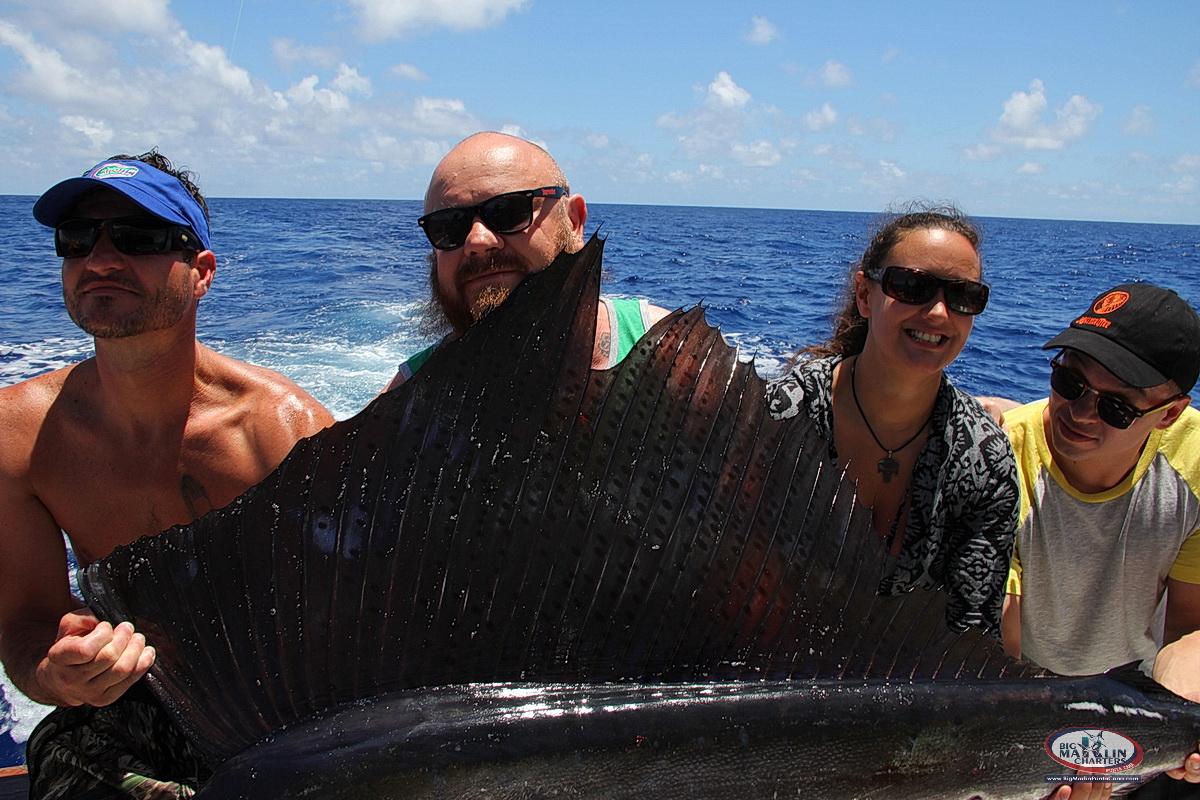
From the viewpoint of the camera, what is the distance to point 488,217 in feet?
6.51

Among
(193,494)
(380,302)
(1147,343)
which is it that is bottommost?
(380,302)

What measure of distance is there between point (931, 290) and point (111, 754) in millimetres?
2192

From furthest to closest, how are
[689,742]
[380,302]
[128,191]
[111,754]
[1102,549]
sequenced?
1. [380,302]
2. [1102,549]
3. [128,191]
4. [111,754]
5. [689,742]

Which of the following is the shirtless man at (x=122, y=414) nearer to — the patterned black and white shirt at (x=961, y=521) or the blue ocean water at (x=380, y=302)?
the blue ocean water at (x=380, y=302)

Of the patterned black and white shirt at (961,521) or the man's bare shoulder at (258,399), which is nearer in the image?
the patterned black and white shirt at (961,521)

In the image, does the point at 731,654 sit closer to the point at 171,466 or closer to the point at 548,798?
the point at 548,798

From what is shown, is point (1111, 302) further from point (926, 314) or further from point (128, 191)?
point (128, 191)

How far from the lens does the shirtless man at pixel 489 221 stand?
1974 mm

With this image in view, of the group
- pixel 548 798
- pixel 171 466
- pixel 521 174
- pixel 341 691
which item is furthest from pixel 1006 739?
pixel 171 466

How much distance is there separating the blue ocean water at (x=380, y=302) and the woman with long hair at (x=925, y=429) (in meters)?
0.52

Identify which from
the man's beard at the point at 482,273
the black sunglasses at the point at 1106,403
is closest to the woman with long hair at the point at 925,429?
the black sunglasses at the point at 1106,403

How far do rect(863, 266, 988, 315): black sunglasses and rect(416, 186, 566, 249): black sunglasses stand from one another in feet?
3.08

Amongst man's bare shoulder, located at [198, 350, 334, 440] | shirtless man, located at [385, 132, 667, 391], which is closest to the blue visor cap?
man's bare shoulder, located at [198, 350, 334, 440]

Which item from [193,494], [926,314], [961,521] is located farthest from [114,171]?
[961,521]
